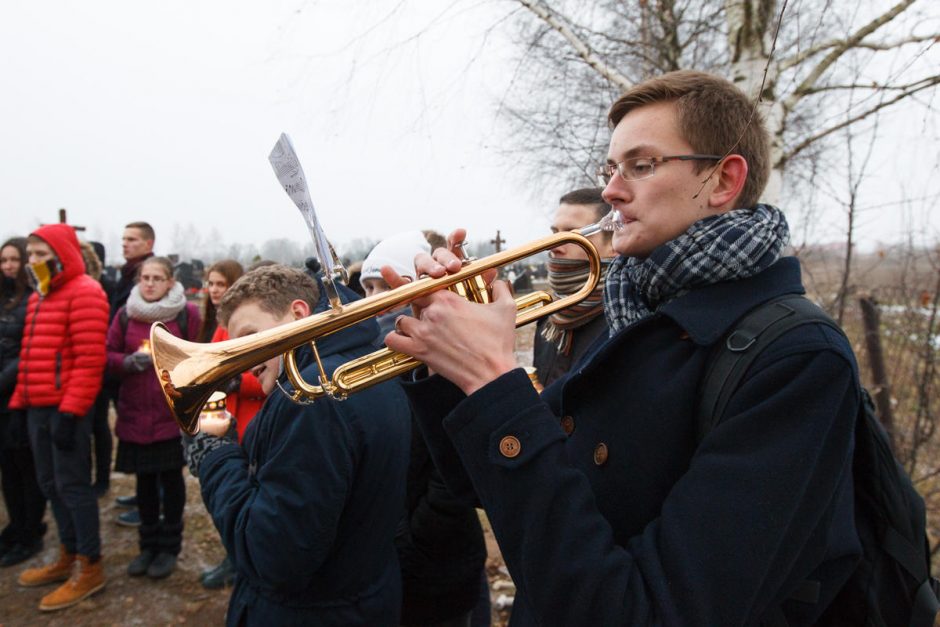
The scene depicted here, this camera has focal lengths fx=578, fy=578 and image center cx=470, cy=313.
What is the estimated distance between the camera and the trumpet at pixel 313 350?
4.78 feet

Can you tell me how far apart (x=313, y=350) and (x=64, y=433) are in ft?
10.6

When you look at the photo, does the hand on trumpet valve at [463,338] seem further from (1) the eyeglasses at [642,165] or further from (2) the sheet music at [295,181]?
(1) the eyeglasses at [642,165]

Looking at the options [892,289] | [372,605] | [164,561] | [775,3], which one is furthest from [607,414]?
[892,289]

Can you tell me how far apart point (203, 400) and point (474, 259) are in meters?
0.86

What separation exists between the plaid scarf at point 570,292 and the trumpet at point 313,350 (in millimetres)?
949

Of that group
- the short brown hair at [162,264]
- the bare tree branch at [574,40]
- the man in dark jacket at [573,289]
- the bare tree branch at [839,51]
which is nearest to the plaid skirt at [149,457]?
the short brown hair at [162,264]

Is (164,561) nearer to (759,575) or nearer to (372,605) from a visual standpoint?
(372,605)

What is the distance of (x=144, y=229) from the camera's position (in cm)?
519

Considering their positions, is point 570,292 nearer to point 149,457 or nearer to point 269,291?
point 269,291

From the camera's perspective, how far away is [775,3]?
3.58 m

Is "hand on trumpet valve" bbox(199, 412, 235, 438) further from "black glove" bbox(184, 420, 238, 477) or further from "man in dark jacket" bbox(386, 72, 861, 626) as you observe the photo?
"man in dark jacket" bbox(386, 72, 861, 626)

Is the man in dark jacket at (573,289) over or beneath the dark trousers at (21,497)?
over

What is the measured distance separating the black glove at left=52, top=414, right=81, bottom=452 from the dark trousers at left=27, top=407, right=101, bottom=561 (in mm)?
29

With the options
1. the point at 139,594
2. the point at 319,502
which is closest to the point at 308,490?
the point at 319,502
